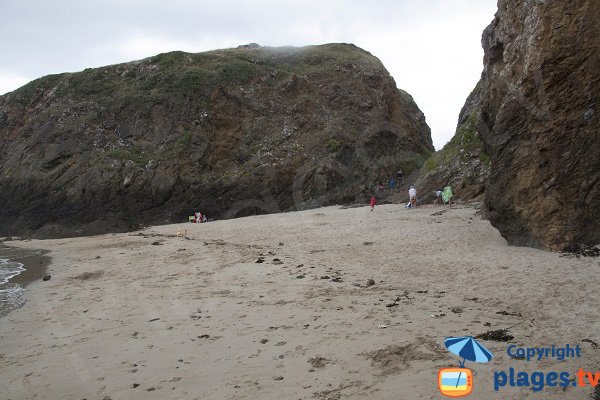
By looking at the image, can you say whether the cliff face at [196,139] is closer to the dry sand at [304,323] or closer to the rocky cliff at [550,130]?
the dry sand at [304,323]

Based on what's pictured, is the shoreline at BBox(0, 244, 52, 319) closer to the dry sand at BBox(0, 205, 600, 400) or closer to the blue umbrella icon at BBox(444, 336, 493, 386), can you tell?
the dry sand at BBox(0, 205, 600, 400)

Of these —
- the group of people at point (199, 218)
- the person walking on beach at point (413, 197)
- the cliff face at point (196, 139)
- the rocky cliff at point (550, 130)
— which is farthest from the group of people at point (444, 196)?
the group of people at point (199, 218)

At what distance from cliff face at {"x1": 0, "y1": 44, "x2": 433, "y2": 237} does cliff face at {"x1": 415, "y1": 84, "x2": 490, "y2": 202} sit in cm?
831

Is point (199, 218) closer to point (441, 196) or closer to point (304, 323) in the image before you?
point (441, 196)

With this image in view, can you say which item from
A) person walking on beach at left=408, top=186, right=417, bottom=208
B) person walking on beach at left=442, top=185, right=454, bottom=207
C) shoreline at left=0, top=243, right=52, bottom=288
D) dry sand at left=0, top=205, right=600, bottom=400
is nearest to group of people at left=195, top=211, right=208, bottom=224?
shoreline at left=0, top=243, right=52, bottom=288

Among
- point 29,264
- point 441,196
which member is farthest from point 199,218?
point 441,196

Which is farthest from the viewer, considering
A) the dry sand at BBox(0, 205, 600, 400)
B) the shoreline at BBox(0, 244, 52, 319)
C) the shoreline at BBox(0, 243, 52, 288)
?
the shoreline at BBox(0, 243, 52, 288)

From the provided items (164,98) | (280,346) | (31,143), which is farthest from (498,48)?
(31,143)

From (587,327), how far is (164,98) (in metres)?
33.7

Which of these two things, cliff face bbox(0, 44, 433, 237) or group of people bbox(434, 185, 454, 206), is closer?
group of people bbox(434, 185, 454, 206)

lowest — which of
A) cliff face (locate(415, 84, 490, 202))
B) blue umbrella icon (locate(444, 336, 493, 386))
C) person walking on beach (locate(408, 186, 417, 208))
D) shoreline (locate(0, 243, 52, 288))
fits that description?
shoreline (locate(0, 243, 52, 288))

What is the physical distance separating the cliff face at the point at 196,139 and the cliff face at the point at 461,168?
8307 mm

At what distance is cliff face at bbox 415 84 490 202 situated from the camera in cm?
1778

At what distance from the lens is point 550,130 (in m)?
7.77
